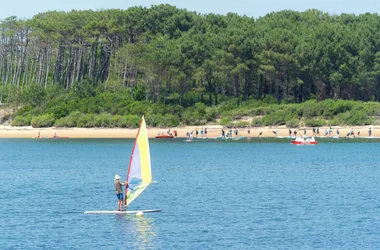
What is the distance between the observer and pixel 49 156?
7681 cm

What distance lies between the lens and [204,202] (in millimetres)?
41750

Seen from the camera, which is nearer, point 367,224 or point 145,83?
point 367,224

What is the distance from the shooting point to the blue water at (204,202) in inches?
1259

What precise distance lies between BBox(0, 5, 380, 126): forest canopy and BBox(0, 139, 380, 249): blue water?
85.2ft

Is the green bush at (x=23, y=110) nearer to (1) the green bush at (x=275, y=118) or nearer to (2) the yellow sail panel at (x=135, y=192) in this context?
(1) the green bush at (x=275, y=118)

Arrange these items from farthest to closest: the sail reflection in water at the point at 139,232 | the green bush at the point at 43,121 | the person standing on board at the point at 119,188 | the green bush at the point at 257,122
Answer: the green bush at the point at 43,121 → the green bush at the point at 257,122 → the person standing on board at the point at 119,188 → the sail reflection in water at the point at 139,232

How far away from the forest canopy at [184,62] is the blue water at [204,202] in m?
26.0

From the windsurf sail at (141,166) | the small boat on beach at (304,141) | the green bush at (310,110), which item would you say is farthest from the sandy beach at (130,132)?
the windsurf sail at (141,166)

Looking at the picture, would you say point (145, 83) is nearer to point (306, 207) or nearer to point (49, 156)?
point (49, 156)

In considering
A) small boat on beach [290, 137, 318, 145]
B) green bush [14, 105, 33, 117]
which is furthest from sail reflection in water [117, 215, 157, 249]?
green bush [14, 105, 33, 117]

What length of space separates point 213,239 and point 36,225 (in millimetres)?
8078

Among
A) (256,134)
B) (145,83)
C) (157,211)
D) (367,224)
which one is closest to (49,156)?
(256,134)

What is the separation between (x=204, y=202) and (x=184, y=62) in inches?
2363

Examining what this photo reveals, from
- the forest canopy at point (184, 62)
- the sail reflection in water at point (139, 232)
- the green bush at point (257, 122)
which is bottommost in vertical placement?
the sail reflection in water at point (139, 232)
